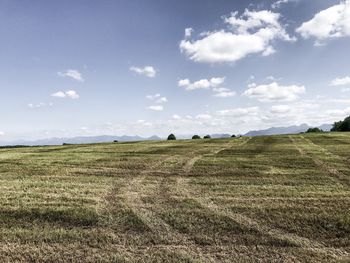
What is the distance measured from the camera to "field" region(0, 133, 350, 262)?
988 cm

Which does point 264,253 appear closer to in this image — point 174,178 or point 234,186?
point 234,186

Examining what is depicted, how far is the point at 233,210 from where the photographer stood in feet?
44.7

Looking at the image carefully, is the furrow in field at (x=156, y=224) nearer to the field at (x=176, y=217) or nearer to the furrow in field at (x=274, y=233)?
the field at (x=176, y=217)

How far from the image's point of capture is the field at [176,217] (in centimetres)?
988

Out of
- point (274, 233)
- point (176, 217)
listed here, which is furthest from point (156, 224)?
point (274, 233)

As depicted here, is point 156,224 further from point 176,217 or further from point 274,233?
point 274,233

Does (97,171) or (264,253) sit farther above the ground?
(97,171)

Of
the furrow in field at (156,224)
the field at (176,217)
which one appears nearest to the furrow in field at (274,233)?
the field at (176,217)

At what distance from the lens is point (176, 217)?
12.8 meters

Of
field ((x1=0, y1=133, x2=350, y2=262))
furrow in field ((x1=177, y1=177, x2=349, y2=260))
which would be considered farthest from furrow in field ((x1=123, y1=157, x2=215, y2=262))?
furrow in field ((x1=177, y1=177, x2=349, y2=260))

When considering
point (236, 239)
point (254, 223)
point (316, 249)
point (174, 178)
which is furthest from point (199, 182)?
point (316, 249)

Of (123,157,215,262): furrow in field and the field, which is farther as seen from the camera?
(123,157,215,262): furrow in field

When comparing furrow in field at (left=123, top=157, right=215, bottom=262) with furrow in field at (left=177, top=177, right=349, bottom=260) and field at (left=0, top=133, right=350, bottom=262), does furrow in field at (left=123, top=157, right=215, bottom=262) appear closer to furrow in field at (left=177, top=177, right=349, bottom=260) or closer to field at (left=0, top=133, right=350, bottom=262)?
field at (left=0, top=133, right=350, bottom=262)

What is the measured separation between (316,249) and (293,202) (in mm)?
4705
